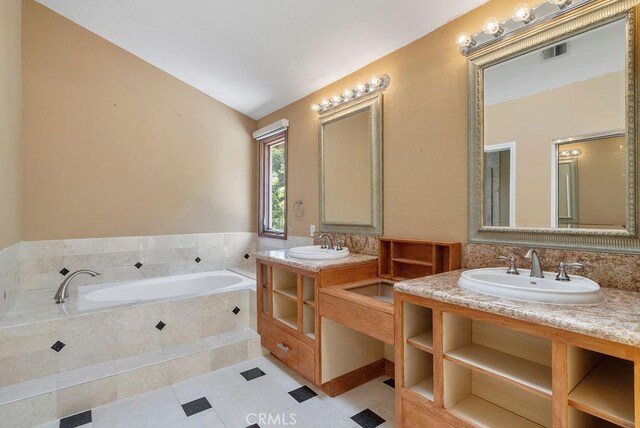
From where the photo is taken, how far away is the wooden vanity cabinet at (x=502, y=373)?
1.04 meters

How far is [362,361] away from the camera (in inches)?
89.7

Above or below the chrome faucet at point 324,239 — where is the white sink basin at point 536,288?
below

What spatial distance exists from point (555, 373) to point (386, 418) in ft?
3.72

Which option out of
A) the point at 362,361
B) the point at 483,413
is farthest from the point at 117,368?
the point at 483,413

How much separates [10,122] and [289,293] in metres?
2.41

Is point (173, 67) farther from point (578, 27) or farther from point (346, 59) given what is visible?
point (578, 27)

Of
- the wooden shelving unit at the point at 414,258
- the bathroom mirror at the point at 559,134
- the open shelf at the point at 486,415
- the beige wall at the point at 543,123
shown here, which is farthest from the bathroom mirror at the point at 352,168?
the open shelf at the point at 486,415

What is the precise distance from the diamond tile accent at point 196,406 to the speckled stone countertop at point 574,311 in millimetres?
1528

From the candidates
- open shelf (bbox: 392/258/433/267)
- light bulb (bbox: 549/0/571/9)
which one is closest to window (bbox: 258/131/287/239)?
open shelf (bbox: 392/258/433/267)

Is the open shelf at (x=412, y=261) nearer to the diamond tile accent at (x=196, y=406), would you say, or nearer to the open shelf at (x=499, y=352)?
the open shelf at (x=499, y=352)

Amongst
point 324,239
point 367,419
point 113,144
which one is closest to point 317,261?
point 324,239

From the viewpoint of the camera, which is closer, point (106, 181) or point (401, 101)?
point (401, 101)
